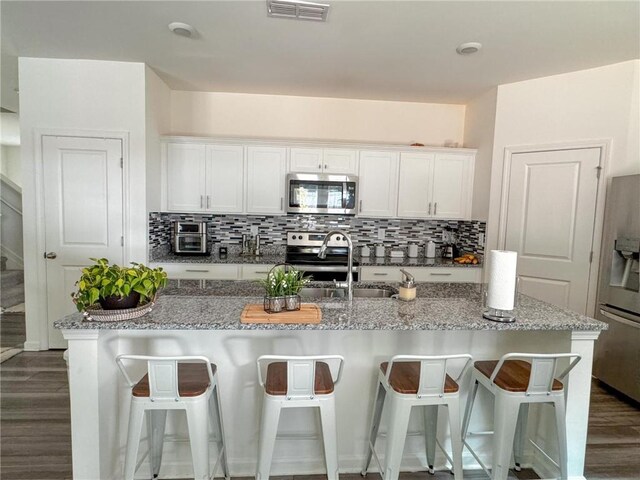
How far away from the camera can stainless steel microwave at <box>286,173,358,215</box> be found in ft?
12.2

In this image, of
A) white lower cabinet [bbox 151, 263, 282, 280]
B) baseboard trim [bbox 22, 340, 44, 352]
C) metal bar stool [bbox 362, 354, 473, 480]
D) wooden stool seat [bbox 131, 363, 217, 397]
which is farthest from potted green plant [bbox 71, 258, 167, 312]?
baseboard trim [bbox 22, 340, 44, 352]

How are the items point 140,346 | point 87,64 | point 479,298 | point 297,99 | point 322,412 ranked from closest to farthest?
point 322,412 < point 140,346 < point 479,298 < point 87,64 < point 297,99

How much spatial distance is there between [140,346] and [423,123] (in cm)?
372

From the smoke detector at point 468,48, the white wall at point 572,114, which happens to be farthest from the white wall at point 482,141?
the smoke detector at point 468,48

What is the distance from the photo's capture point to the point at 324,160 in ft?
12.5

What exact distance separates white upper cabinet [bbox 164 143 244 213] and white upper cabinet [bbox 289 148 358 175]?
22.8 inches

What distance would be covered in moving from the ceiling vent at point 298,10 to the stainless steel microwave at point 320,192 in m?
1.61

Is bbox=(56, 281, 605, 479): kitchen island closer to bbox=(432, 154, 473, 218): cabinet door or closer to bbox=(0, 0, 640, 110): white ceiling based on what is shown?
bbox=(0, 0, 640, 110): white ceiling

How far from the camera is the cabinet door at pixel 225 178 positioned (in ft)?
12.1

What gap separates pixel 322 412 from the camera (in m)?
1.46

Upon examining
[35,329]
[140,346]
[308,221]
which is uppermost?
[308,221]

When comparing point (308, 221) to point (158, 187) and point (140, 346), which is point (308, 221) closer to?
point (158, 187)

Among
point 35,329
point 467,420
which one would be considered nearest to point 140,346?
point 467,420

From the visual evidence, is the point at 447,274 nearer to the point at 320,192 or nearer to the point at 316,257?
the point at 316,257
